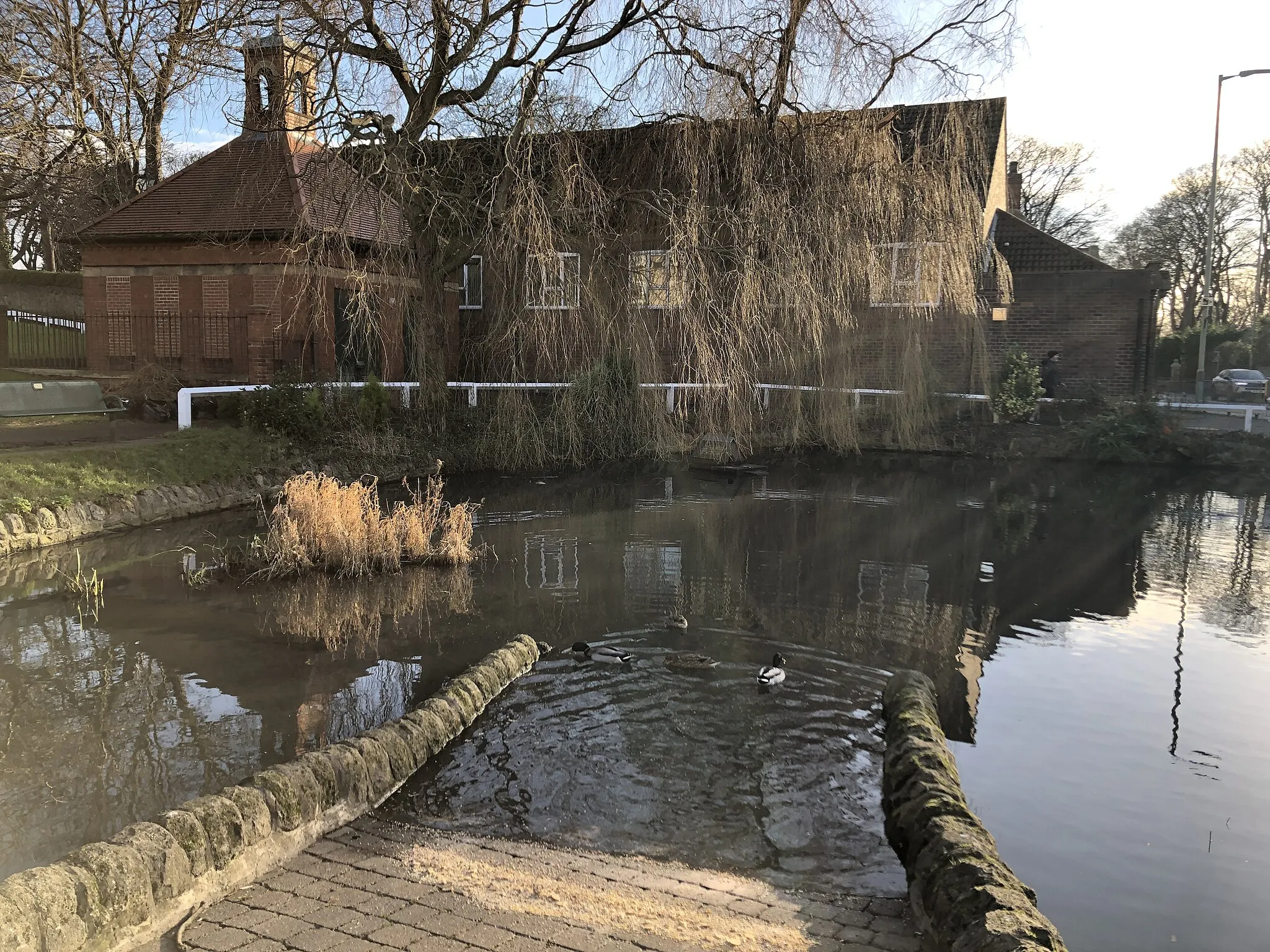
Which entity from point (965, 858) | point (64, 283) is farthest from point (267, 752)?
point (64, 283)

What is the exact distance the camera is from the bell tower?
1320 cm

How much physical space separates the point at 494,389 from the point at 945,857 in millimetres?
13905

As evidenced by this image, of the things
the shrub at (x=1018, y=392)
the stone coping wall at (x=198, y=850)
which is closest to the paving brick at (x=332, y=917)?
the stone coping wall at (x=198, y=850)

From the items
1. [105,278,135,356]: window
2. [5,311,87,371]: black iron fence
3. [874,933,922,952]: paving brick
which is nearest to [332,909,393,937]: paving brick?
[874,933,922,952]: paving brick

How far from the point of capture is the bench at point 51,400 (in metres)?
12.3

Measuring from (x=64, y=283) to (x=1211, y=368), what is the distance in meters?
41.7

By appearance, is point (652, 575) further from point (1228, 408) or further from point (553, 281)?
point (1228, 408)

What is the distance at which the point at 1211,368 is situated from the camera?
37344mm

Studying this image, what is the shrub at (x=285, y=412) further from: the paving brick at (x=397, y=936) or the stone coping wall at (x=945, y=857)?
the paving brick at (x=397, y=936)

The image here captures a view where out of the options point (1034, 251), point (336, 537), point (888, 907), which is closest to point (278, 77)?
point (336, 537)

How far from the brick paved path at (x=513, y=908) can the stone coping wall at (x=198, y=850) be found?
0.39 feet

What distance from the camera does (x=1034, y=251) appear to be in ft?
77.5

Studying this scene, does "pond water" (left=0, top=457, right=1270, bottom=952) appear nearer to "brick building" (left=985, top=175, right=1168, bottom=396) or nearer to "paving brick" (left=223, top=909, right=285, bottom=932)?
"paving brick" (left=223, top=909, right=285, bottom=932)

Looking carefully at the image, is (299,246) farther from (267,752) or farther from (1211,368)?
(1211,368)
